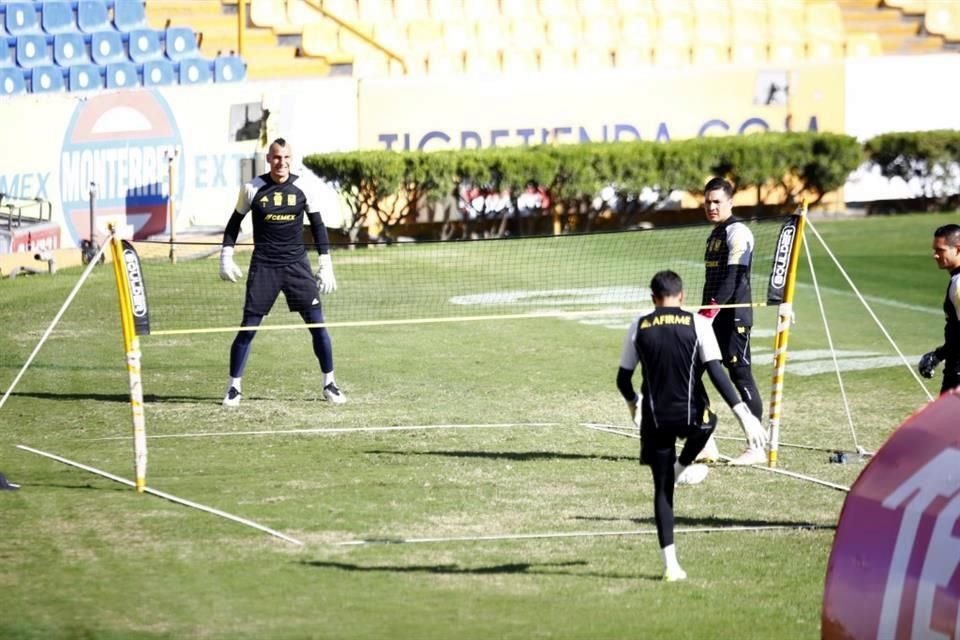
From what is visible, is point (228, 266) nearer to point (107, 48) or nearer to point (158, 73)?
point (158, 73)

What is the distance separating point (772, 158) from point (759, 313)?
29.9ft

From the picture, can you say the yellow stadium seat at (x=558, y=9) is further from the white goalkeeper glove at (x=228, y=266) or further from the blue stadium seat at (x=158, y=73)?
the white goalkeeper glove at (x=228, y=266)

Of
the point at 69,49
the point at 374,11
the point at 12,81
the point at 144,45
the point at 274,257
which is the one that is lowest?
the point at 274,257

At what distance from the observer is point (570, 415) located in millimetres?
14891

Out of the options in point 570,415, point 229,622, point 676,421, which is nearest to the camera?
point 229,622

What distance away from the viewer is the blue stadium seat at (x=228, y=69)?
3122 centimetres

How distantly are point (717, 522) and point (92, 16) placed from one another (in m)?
24.1

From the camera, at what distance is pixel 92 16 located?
105 ft

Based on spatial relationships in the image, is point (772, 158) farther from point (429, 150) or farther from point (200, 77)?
point (200, 77)

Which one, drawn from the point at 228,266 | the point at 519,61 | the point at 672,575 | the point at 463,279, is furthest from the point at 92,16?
the point at 672,575

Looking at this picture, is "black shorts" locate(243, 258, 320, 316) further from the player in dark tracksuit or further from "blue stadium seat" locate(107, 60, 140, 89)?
"blue stadium seat" locate(107, 60, 140, 89)

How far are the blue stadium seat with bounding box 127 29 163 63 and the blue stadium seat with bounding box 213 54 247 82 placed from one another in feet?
3.84

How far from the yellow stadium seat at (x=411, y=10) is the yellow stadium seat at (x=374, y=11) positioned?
17 centimetres

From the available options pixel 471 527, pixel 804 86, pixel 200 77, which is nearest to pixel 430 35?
pixel 200 77
